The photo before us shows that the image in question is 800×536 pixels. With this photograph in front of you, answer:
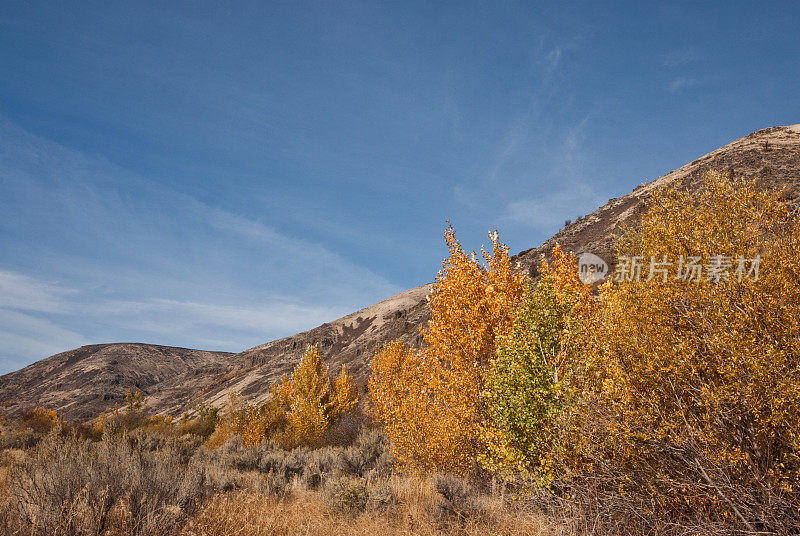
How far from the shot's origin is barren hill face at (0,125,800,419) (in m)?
46.2

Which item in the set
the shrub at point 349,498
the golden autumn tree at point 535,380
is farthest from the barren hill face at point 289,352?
the shrub at point 349,498

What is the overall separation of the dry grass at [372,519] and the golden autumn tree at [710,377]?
75.2 inches

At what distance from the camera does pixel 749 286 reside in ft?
18.6

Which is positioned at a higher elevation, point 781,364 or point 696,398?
point 781,364

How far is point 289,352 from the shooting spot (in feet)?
276

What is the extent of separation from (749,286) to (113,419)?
145 feet

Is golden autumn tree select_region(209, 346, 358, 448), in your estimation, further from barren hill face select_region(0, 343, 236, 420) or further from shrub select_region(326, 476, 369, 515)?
barren hill face select_region(0, 343, 236, 420)

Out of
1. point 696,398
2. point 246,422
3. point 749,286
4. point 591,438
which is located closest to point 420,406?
point 591,438

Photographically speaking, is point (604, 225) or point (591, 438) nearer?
point (591, 438)

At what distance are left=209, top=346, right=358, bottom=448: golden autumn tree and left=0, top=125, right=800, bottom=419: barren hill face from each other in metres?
8.71

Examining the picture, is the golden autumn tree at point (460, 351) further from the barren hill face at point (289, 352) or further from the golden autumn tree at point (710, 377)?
the golden autumn tree at point (710, 377)

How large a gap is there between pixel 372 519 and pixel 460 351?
4.48 meters

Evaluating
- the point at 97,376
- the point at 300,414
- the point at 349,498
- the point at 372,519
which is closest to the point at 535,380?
the point at 372,519

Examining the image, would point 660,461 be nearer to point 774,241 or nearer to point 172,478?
point 774,241
